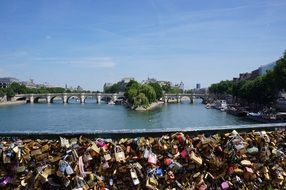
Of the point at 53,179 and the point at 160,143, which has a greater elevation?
the point at 160,143

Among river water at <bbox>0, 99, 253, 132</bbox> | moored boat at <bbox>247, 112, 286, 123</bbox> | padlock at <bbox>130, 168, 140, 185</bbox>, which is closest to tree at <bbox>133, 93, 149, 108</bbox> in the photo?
river water at <bbox>0, 99, 253, 132</bbox>

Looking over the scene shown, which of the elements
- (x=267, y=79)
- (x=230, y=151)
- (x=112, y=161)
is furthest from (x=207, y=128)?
(x=267, y=79)

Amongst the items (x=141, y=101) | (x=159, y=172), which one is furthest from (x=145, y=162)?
(x=141, y=101)

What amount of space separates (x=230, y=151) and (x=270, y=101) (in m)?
66.4

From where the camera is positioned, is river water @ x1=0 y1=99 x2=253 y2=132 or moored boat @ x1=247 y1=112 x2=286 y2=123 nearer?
moored boat @ x1=247 y1=112 x2=286 y2=123

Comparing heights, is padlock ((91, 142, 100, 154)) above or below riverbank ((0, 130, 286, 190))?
above

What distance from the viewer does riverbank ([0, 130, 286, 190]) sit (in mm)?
4340

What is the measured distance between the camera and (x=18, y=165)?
4336mm

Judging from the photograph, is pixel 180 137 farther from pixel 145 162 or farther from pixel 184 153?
pixel 145 162

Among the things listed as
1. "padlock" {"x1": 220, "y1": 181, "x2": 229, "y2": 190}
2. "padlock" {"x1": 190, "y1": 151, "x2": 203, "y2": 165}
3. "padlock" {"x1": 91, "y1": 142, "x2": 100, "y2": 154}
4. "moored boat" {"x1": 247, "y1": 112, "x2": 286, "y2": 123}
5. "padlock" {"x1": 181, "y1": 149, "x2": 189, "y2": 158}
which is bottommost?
"moored boat" {"x1": 247, "y1": 112, "x2": 286, "y2": 123}

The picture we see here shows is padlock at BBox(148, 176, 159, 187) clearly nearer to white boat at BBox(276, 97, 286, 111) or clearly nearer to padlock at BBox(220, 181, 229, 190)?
padlock at BBox(220, 181, 229, 190)

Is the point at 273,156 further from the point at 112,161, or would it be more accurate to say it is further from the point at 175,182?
the point at 112,161

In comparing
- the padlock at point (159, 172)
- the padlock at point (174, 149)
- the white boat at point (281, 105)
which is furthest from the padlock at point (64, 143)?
the white boat at point (281, 105)

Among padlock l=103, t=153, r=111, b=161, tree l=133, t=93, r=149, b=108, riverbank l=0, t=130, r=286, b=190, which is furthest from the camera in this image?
tree l=133, t=93, r=149, b=108
